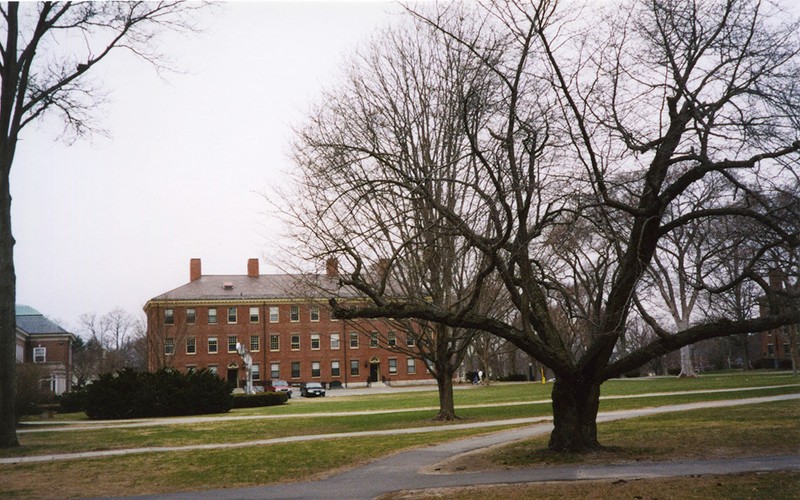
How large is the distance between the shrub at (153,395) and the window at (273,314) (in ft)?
136

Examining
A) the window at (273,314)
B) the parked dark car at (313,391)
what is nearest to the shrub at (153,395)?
A: the parked dark car at (313,391)

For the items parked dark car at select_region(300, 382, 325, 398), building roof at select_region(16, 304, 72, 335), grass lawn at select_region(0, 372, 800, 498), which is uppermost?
building roof at select_region(16, 304, 72, 335)

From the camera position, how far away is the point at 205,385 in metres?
37.4

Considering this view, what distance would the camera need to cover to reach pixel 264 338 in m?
79.3

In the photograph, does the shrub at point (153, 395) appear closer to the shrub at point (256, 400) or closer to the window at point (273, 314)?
the shrub at point (256, 400)

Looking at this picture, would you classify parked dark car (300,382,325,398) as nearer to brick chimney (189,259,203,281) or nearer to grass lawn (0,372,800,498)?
brick chimney (189,259,203,281)

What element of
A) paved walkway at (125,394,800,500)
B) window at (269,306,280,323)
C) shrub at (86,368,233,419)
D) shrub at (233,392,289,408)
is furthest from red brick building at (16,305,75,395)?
paved walkway at (125,394,800,500)

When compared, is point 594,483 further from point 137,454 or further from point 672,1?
point 137,454

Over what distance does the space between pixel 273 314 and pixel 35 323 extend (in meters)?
23.4

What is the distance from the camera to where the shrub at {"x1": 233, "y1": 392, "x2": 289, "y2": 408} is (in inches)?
1735

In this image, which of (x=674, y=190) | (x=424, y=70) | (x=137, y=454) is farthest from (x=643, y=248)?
(x=137, y=454)

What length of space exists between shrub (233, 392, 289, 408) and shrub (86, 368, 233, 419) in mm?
5773

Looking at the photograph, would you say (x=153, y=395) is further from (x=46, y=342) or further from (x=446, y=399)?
(x=46, y=342)

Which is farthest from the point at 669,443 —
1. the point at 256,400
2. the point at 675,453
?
the point at 256,400
